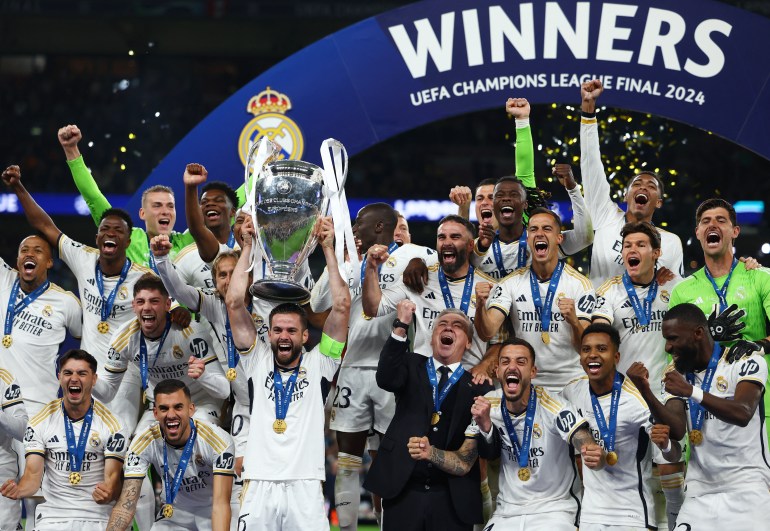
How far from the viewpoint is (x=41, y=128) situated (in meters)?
17.3

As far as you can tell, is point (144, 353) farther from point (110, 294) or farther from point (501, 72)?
point (501, 72)

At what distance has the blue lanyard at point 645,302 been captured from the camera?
23.5 feet

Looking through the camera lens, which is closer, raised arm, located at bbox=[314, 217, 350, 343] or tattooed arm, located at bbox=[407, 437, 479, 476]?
raised arm, located at bbox=[314, 217, 350, 343]

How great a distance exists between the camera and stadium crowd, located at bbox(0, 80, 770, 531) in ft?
21.4

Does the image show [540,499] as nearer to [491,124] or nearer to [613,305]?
[613,305]

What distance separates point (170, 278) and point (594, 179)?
2.71 meters

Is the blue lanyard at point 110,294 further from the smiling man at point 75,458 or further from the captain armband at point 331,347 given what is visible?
the captain armband at point 331,347

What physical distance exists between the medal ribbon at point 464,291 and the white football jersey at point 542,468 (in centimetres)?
76

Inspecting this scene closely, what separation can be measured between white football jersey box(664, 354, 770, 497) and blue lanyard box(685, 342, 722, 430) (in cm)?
2

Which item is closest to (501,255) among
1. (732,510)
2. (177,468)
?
(732,510)

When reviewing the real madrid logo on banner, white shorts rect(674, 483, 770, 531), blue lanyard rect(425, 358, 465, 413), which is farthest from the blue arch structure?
white shorts rect(674, 483, 770, 531)

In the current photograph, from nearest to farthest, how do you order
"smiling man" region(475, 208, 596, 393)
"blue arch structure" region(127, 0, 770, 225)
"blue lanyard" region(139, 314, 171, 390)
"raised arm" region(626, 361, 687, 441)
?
"raised arm" region(626, 361, 687, 441)
"smiling man" region(475, 208, 596, 393)
"blue lanyard" region(139, 314, 171, 390)
"blue arch structure" region(127, 0, 770, 225)

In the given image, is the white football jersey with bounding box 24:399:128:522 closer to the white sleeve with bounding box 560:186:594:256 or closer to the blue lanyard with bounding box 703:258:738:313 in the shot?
the white sleeve with bounding box 560:186:594:256

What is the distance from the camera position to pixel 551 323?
23.6 ft
